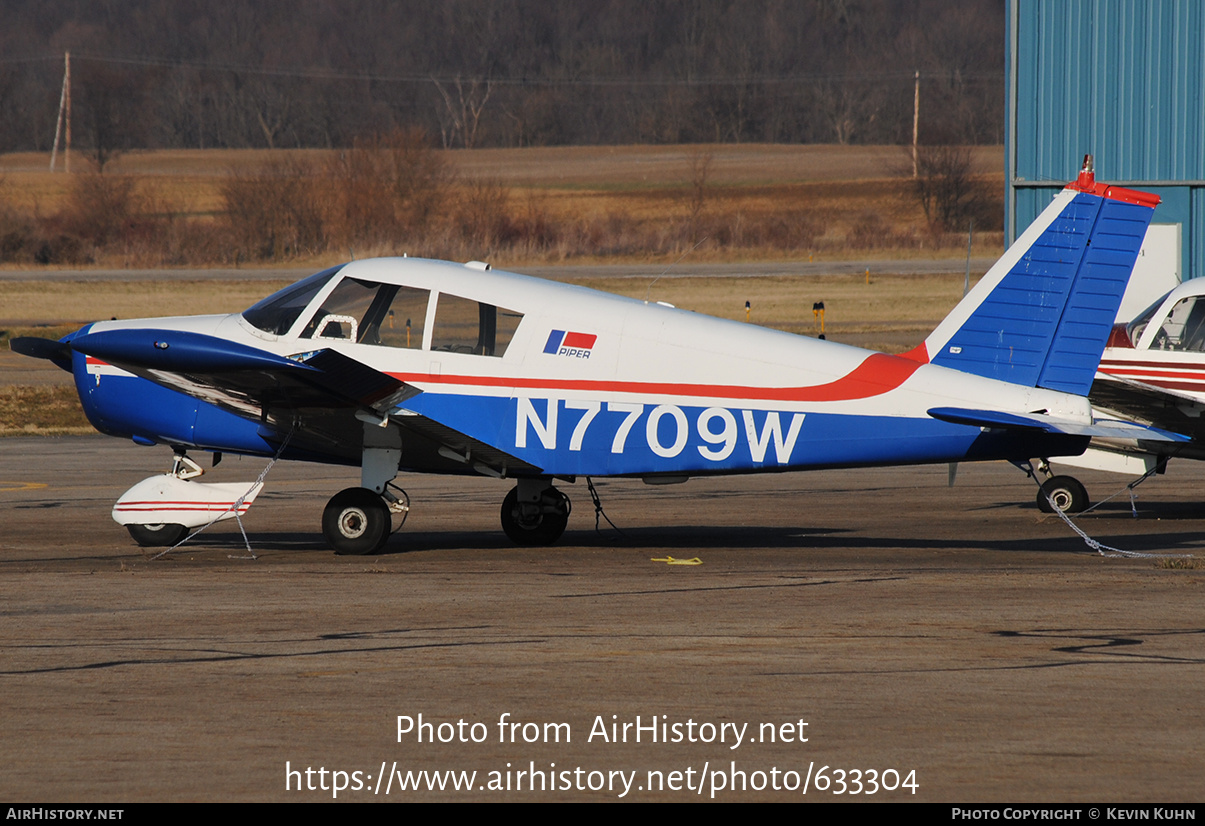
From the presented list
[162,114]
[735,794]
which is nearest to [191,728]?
[735,794]

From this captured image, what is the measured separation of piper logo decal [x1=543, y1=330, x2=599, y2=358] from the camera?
1139 cm

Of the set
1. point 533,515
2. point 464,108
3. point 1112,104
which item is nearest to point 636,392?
point 533,515

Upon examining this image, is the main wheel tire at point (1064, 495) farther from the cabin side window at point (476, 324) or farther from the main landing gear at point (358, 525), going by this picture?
the main landing gear at point (358, 525)

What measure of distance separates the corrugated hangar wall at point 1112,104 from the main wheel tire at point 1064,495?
13.2 metres

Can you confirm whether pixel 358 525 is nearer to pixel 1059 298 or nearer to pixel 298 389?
pixel 298 389

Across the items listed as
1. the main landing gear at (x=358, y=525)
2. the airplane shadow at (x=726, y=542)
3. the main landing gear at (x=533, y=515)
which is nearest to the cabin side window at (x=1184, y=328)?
the airplane shadow at (x=726, y=542)

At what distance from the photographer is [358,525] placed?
11.8 meters

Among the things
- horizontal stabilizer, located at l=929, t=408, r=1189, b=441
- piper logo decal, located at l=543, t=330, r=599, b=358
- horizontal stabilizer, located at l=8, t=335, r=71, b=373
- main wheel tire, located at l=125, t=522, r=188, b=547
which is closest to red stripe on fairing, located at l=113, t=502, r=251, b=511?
main wheel tire, located at l=125, t=522, r=188, b=547

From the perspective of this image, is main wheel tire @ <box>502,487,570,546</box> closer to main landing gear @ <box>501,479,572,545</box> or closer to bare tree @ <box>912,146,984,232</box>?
main landing gear @ <box>501,479,572,545</box>

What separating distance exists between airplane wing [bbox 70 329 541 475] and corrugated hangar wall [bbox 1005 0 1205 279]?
18.0 metres

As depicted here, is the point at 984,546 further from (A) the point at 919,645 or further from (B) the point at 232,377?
(B) the point at 232,377

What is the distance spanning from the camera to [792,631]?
28.5ft

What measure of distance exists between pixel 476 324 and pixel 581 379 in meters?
1.01

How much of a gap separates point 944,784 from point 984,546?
6.84m
